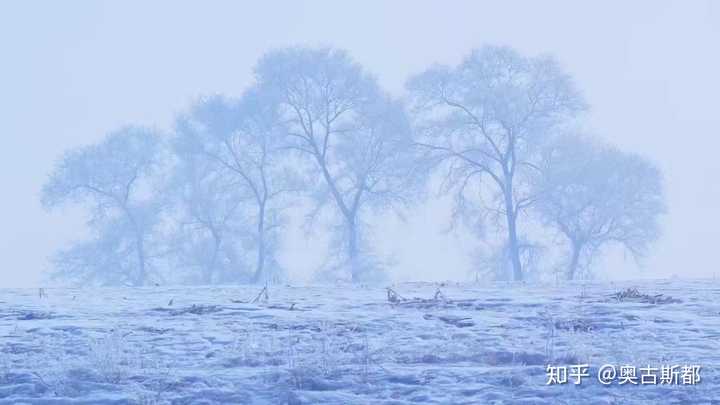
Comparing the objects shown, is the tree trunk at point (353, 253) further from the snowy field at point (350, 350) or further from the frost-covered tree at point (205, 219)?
the snowy field at point (350, 350)

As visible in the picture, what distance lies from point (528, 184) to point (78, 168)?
673 inches

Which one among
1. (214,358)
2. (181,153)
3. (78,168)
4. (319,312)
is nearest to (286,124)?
(181,153)

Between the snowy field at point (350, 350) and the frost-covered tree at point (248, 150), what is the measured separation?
1126 inches

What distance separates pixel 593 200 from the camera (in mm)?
40906

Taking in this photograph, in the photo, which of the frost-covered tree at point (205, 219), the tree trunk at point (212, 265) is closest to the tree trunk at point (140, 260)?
the frost-covered tree at point (205, 219)

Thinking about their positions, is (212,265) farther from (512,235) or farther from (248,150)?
(512,235)

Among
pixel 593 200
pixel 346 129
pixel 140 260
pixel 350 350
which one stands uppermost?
pixel 346 129

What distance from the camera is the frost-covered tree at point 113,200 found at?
4462 centimetres

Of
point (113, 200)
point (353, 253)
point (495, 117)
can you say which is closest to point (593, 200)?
point (495, 117)

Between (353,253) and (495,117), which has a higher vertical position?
(495,117)

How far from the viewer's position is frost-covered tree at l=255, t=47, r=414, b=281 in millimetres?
41562

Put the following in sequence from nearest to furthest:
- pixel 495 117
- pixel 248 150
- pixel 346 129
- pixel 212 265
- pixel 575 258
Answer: pixel 495 117 → pixel 575 258 → pixel 346 129 → pixel 248 150 → pixel 212 265

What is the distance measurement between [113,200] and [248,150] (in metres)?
6.32

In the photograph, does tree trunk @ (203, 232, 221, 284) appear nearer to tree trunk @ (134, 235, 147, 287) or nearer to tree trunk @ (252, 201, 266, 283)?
tree trunk @ (252, 201, 266, 283)
